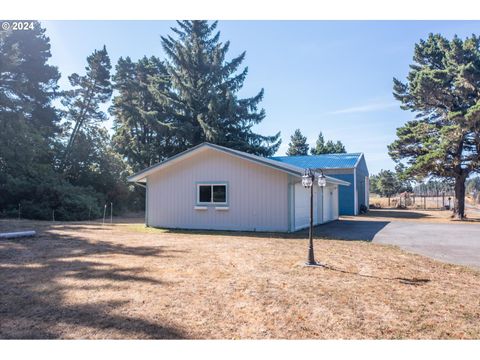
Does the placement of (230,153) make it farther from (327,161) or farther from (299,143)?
(299,143)

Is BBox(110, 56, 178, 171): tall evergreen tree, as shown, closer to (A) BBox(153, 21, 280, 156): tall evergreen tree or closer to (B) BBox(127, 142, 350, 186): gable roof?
(A) BBox(153, 21, 280, 156): tall evergreen tree

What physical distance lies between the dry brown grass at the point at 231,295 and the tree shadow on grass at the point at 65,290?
0.01 meters

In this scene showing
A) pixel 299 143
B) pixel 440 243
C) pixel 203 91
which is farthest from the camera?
pixel 299 143

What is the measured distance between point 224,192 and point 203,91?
17.3 meters

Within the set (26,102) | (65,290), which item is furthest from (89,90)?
(65,290)

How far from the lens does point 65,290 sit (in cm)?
487

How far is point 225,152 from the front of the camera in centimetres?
1273

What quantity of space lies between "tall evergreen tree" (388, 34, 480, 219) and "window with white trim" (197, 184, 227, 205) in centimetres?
1180

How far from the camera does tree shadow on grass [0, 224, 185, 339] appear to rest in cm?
348
